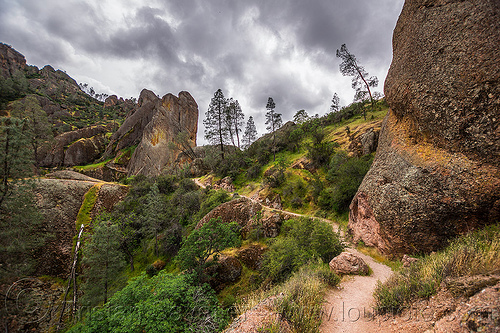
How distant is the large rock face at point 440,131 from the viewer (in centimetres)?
639

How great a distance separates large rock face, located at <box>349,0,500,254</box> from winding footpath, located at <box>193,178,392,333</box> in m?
2.91

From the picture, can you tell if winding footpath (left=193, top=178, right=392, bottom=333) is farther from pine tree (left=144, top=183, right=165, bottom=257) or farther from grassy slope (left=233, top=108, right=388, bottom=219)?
pine tree (left=144, top=183, right=165, bottom=257)

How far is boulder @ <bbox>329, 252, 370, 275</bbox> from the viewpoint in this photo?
316 inches

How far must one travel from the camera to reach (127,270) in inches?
709

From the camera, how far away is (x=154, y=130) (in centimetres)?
4450

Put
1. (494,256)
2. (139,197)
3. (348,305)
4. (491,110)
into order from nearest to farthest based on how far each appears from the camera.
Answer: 1. (494,256)
2. (348,305)
3. (491,110)
4. (139,197)

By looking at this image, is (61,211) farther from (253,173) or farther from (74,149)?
(74,149)

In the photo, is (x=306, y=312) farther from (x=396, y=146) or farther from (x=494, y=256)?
(x=396, y=146)

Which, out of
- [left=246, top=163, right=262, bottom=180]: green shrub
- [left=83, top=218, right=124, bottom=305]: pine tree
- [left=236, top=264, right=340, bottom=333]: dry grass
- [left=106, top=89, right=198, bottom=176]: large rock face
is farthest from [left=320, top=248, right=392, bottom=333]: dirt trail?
[left=106, top=89, right=198, bottom=176]: large rock face

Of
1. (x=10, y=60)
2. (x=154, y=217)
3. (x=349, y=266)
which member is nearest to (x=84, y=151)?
(x=154, y=217)

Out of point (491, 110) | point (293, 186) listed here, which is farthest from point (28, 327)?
point (491, 110)

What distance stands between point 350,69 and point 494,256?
29.8 meters

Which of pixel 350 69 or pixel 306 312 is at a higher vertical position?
pixel 350 69

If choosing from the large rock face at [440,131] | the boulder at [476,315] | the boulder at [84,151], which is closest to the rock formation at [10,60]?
the boulder at [84,151]
